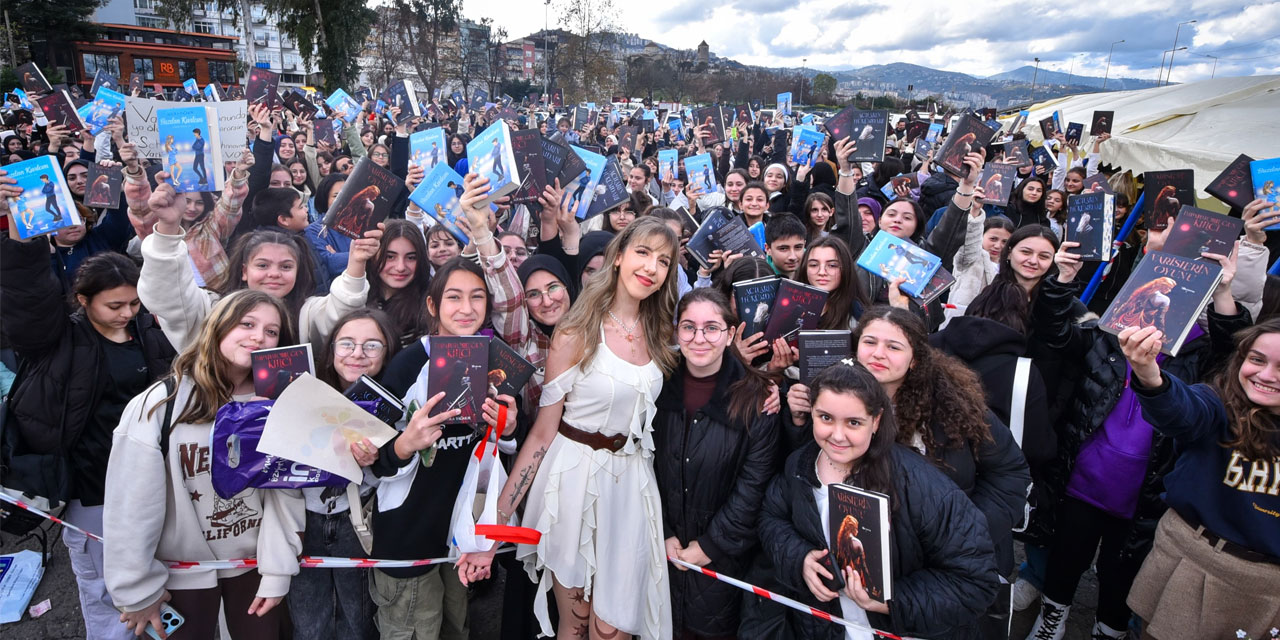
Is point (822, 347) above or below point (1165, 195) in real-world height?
below

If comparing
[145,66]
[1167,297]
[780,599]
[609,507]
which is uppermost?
[145,66]

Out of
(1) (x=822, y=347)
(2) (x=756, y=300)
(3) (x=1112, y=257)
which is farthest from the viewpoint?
(3) (x=1112, y=257)

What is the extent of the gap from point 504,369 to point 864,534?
149 centimetres

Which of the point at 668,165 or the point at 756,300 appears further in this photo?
the point at 668,165

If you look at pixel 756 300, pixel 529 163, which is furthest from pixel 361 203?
pixel 756 300

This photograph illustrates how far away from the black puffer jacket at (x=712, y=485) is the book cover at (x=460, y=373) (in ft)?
2.64

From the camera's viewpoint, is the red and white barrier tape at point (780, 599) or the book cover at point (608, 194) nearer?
the red and white barrier tape at point (780, 599)

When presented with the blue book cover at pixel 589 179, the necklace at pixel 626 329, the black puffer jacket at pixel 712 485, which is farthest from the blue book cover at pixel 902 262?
the blue book cover at pixel 589 179

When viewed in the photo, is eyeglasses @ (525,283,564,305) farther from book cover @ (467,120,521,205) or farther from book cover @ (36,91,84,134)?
book cover @ (36,91,84,134)

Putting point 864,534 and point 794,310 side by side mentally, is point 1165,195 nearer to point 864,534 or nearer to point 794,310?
point 794,310

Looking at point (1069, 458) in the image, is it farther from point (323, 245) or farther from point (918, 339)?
point (323, 245)

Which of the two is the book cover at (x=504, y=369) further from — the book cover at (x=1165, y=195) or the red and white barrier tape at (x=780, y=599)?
the book cover at (x=1165, y=195)

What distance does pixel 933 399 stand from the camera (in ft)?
8.73

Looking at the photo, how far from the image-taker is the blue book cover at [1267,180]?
372 centimetres
